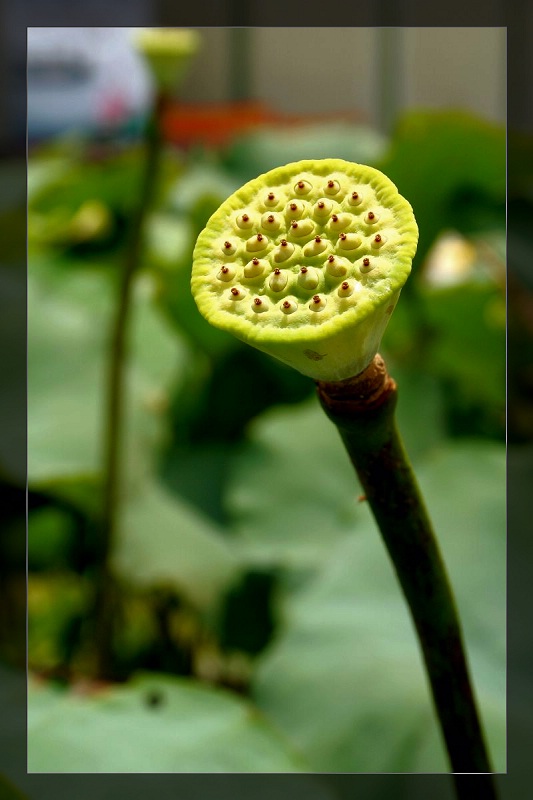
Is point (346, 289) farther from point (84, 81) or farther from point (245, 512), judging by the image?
point (84, 81)

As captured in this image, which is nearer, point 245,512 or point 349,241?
point 349,241

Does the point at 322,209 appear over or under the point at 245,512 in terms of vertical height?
over

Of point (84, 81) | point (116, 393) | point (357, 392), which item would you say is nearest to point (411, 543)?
point (357, 392)

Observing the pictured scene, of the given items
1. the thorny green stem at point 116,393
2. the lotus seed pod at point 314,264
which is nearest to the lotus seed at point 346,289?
the lotus seed pod at point 314,264

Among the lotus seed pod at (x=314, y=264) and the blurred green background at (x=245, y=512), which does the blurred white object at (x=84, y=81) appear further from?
the lotus seed pod at (x=314, y=264)

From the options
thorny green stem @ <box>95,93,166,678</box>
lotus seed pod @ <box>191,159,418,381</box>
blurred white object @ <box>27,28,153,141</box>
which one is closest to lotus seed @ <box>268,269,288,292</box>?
lotus seed pod @ <box>191,159,418,381</box>

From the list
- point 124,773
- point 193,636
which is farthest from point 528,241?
point 124,773

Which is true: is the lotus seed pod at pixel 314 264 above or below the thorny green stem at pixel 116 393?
above
